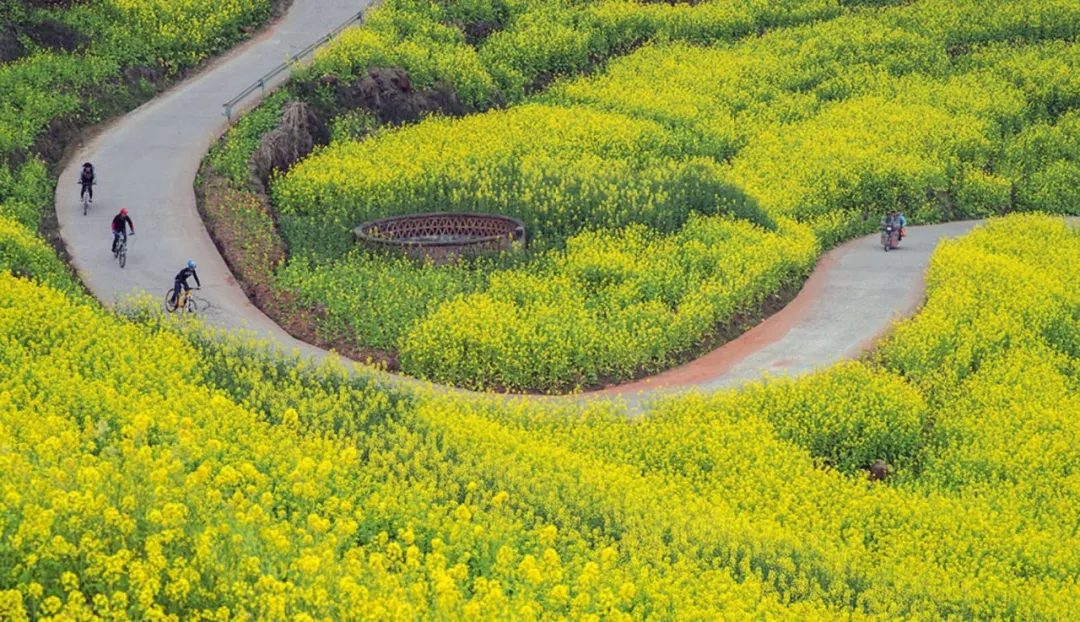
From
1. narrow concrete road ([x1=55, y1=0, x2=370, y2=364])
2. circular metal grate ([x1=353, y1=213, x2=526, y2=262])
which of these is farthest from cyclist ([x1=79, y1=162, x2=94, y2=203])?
circular metal grate ([x1=353, y1=213, x2=526, y2=262])

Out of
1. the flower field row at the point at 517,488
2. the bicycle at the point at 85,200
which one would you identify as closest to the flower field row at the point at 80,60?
the bicycle at the point at 85,200

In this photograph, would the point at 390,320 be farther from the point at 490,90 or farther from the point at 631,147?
the point at 490,90

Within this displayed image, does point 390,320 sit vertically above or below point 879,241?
above

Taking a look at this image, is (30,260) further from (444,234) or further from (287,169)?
(287,169)

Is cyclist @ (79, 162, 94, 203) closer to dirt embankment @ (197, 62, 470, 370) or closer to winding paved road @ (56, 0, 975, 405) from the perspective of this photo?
winding paved road @ (56, 0, 975, 405)

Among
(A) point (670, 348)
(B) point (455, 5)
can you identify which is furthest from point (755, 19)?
(A) point (670, 348)
